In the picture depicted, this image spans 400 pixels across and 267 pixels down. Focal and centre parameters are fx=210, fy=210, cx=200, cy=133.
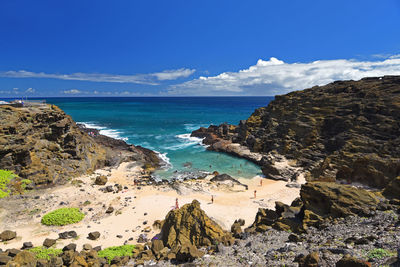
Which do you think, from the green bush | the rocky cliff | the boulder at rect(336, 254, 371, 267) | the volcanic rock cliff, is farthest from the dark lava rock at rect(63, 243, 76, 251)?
the volcanic rock cliff

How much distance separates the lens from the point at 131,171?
32.9 m

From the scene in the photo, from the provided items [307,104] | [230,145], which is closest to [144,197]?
[230,145]

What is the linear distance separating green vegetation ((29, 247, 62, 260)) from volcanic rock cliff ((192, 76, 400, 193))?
1081 inches

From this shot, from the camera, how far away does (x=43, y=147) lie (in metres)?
27.3

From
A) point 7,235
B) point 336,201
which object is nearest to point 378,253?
point 336,201

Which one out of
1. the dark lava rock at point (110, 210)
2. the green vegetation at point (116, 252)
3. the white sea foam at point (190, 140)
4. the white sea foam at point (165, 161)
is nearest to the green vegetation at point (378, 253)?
the green vegetation at point (116, 252)

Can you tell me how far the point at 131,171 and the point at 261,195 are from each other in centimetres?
1968

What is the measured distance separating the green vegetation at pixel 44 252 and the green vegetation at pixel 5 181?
10.6 m

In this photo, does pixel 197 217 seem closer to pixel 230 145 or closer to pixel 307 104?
pixel 230 145

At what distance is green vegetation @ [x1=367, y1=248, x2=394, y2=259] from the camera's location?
7.85m

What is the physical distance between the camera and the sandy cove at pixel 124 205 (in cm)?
1662

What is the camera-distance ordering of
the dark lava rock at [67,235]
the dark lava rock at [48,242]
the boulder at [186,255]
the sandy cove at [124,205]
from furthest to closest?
the sandy cove at [124,205] < the dark lava rock at [67,235] < the dark lava rock at [48,242] < the boulder at [186,255]

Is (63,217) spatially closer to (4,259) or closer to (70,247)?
(70,247)

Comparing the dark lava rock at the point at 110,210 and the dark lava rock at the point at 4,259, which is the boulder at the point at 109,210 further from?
the dark lava rock at the point at 4,259
